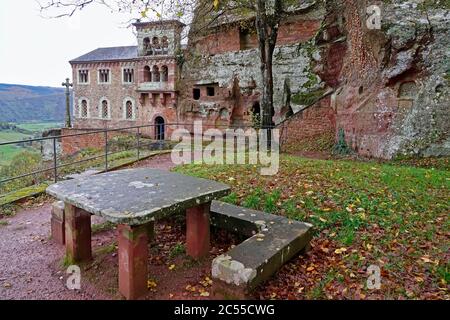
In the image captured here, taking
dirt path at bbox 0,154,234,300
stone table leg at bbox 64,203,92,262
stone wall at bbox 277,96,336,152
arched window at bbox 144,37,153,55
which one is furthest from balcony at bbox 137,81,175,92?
stone table leg at bbox 64,203,92,262

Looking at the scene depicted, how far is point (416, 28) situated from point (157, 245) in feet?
29.1

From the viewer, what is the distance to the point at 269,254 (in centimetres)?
341

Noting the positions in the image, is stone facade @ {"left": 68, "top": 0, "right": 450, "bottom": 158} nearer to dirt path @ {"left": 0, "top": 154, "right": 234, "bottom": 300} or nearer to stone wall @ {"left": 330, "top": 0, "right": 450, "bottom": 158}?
stone wall @ {"left": 330, "top": 0, "right": 450, "bottom": 158}

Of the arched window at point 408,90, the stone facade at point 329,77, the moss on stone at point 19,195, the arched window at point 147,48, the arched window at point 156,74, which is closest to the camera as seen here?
the moss on stone at point 19,195

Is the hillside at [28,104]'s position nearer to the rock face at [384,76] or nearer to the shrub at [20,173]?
the shrub at [20,173]

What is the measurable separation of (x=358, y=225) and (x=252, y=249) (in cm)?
175

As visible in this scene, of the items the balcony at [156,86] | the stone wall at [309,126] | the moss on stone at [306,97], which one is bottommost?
the stone wall at [309,126]

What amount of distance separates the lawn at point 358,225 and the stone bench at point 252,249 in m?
0.22

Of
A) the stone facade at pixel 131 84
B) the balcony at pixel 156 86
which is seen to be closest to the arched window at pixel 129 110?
the stone facade at pixel 131 84

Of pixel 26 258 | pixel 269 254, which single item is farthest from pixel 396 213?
pixel 26 258

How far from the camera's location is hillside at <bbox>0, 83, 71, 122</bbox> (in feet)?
205

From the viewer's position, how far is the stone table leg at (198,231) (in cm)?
405

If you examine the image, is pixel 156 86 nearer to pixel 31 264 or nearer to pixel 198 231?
pixel 31 264
